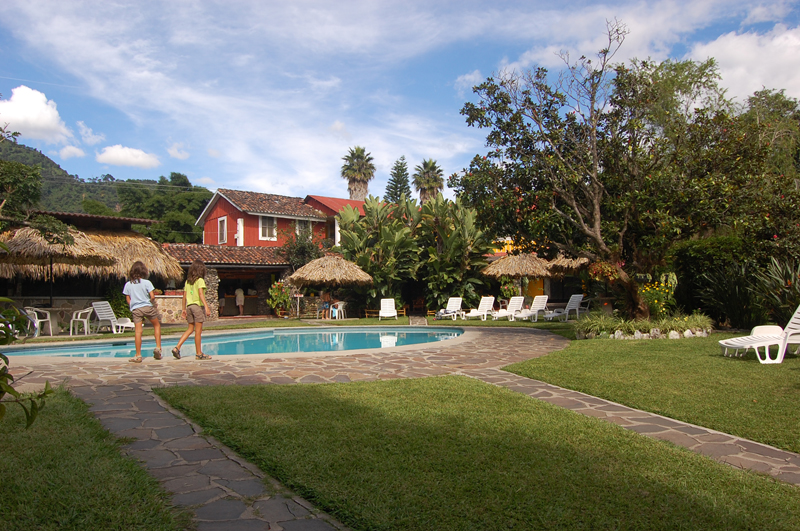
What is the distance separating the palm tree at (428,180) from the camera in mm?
43250

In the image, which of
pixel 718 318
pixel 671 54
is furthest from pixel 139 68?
pixel 671 54

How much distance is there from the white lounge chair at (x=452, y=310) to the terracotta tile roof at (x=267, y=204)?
10.3 m

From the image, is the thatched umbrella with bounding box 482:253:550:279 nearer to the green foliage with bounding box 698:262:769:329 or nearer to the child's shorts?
the green foliage with bounding box 698:262:769:329

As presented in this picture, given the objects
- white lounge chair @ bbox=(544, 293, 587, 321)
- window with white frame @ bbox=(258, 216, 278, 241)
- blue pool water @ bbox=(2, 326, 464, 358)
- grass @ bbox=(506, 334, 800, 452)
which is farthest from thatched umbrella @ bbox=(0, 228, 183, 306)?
white lounge chair @ bbox=(544, 293, 587, 321)

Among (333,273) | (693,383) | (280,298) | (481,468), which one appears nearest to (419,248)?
(333,273)

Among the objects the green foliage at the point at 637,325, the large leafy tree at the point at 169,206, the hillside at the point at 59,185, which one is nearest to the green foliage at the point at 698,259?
the green foliage at the point at 637,325

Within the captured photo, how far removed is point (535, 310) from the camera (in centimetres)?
1934

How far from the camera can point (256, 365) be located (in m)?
8.29

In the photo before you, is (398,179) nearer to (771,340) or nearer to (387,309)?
(387,309)

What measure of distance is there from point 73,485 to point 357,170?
137ft

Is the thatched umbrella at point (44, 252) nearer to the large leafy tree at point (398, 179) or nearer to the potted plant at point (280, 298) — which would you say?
the potted plant at point (280, 298)

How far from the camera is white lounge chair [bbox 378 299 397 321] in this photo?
21219mm

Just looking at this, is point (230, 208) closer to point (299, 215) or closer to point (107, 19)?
point (299, 215)

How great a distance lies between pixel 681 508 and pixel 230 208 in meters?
28.3
